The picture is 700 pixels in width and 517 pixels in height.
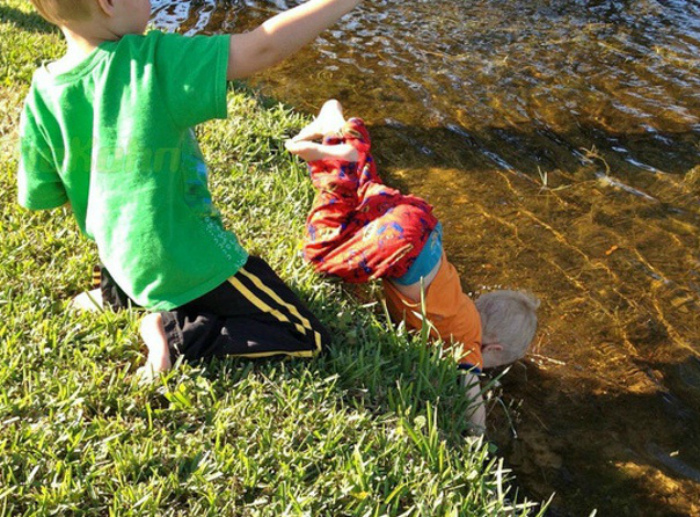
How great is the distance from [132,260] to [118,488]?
729 mm

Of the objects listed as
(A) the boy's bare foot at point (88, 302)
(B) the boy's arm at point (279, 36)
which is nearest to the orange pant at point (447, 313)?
(A) the boy's bare foot at point (88, 302)

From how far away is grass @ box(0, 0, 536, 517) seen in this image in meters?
2.15

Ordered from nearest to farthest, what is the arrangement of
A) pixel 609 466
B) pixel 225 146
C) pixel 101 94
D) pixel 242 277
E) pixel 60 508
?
pixel 60 508, pixel 101 94, pixel 242 277, pixel 609 466, pixel 225 146

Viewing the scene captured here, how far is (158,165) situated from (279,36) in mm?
559

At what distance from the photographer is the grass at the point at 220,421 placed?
215cm

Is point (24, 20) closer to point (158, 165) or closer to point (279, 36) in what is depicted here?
point (158, 165)

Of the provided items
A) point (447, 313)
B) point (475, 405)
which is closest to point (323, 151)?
point (447, 313)

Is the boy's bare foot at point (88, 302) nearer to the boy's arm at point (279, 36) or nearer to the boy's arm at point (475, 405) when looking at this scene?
the boy's arm at point (279, 36)

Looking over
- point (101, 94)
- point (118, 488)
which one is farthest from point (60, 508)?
point (101, 94)

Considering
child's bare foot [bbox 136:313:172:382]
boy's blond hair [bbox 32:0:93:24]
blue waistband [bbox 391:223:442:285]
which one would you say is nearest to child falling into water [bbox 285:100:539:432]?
blue waistband [bbox 391:223:442:285]

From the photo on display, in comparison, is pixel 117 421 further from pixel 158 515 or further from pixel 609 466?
pixel 609 466

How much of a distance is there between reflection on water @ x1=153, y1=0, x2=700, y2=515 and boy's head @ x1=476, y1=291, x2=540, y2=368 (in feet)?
0.43

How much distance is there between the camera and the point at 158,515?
2.07 metres

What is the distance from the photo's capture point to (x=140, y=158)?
2.33m
